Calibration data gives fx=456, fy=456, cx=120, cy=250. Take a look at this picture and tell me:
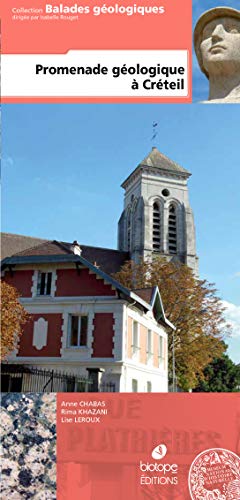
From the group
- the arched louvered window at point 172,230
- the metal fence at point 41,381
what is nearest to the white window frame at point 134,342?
the metal fence at point 41,381

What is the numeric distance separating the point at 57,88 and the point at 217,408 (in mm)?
2628

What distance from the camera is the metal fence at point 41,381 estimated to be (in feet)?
10.2

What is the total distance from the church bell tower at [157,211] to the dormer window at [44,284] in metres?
0.62

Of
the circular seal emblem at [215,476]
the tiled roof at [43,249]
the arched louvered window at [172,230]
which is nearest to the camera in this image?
the circular seal emblem at [215,476]

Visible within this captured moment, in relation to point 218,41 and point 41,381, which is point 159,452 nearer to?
point 41,381

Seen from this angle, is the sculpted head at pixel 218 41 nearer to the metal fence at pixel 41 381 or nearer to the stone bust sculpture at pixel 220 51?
the stone bust sculpture at pixel 220 51

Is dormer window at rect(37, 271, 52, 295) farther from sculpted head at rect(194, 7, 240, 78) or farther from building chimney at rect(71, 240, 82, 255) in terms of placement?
sculpted head at rect(194, 7, 240, 78)

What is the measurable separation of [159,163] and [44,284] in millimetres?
1358

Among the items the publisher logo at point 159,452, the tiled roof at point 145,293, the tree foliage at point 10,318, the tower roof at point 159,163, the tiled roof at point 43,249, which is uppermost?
the tower roof at point 159,163

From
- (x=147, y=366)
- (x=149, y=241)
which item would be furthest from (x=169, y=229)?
(x=147, y=366)

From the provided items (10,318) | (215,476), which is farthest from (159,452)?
(10,318)

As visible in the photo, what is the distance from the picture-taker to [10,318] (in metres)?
3.31

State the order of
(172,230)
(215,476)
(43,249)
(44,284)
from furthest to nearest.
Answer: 1. (172,230)
2. (43,249)
3. (44,284)
4. (215,476)

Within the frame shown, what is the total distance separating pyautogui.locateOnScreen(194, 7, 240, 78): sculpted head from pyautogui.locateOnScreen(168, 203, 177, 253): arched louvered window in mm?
1259
